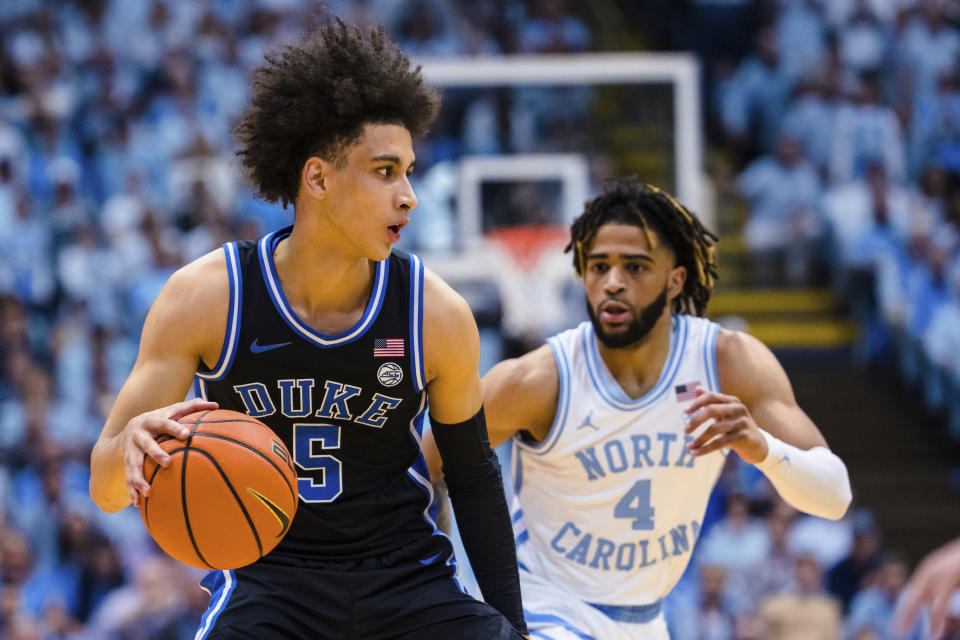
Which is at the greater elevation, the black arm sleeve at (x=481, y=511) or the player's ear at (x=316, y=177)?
the player's ear at (x=316, y=177)

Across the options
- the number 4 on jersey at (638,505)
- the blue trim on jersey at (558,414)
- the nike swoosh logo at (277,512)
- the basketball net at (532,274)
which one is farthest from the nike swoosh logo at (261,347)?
the basketball net at (532,274)

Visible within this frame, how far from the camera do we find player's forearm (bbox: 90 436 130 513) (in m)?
3.17

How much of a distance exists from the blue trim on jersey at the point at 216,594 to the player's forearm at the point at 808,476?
1602 mm

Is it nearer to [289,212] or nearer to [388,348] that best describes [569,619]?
[388,348]

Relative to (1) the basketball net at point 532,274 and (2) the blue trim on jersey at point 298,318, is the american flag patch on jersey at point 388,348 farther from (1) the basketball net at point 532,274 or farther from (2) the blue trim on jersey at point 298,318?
(1) the basketball net at point 532,274

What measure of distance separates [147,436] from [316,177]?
895mm

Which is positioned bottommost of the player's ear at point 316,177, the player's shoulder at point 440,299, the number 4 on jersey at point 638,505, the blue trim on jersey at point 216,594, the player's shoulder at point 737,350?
the number 4 on jersey at point 638,505

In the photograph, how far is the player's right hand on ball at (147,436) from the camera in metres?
2.95

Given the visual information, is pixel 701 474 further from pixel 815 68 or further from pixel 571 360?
pixel 815 68

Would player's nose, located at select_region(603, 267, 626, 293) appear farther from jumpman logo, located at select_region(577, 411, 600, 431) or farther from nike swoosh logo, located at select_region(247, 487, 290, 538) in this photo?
nike swoosh logo, located at select_region(247, 487, 290, 538)

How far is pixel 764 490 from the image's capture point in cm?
958

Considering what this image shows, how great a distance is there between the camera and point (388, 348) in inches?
136

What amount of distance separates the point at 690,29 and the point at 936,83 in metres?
2.59

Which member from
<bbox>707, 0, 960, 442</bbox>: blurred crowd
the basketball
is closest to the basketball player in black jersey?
the basketball
